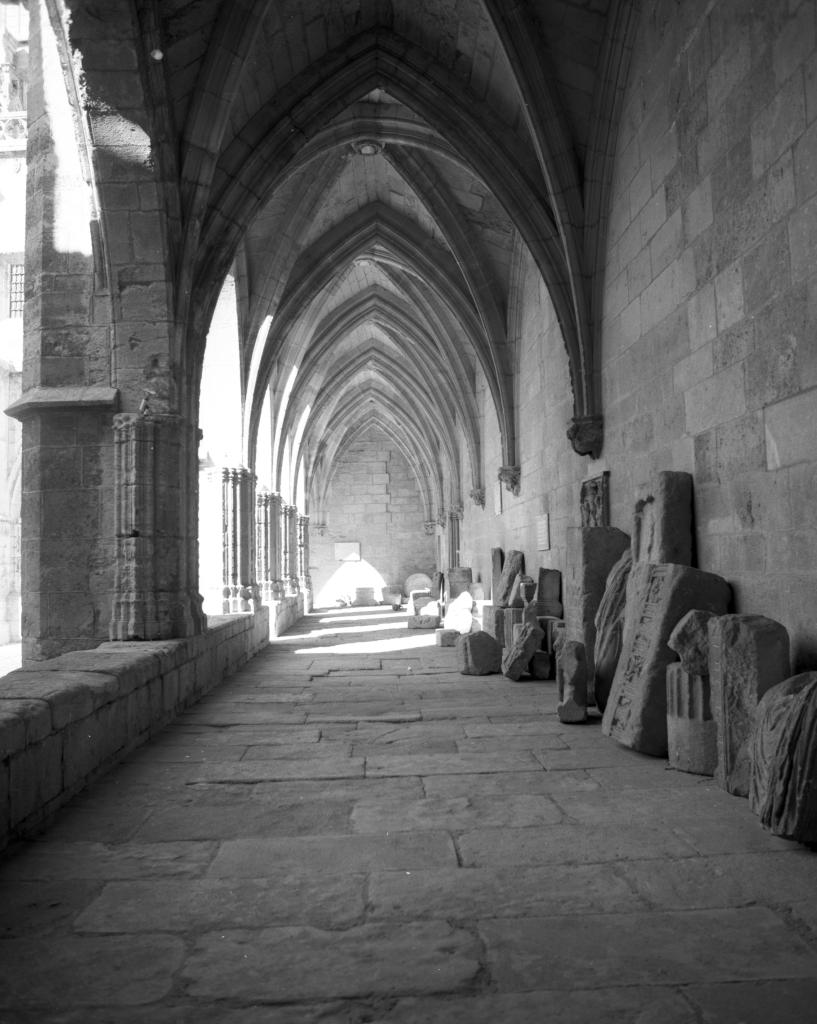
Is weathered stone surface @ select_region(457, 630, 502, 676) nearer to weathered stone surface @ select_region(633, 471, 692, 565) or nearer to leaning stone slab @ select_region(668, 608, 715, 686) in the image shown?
weathered stone surface @ select_region(633, 471, 692, 565)

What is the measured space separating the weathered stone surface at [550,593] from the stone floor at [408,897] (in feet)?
11.9

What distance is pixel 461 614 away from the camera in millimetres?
12031

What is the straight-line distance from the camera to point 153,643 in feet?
18.4

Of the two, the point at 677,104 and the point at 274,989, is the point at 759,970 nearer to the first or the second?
the point at 274,989

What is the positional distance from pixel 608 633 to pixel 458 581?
9275mm

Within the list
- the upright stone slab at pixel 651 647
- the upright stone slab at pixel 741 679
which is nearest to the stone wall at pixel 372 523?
the upright stone slab at pixel 651 647

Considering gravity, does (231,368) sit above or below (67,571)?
above

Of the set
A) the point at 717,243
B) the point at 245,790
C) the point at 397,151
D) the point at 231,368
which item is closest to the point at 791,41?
the point at 717,243

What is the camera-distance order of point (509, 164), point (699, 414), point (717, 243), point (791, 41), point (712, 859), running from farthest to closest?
point (509, 164)
point (699, 414)
point (717, 243)
point (791, 41)
point (712, 859)

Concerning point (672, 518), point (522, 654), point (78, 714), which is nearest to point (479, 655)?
point (522, 654)

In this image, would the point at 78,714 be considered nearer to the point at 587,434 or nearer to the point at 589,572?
the point at 589,572

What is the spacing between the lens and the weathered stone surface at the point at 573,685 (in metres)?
4.94

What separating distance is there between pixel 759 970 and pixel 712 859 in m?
0.72

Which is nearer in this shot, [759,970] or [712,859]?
[759,970]
